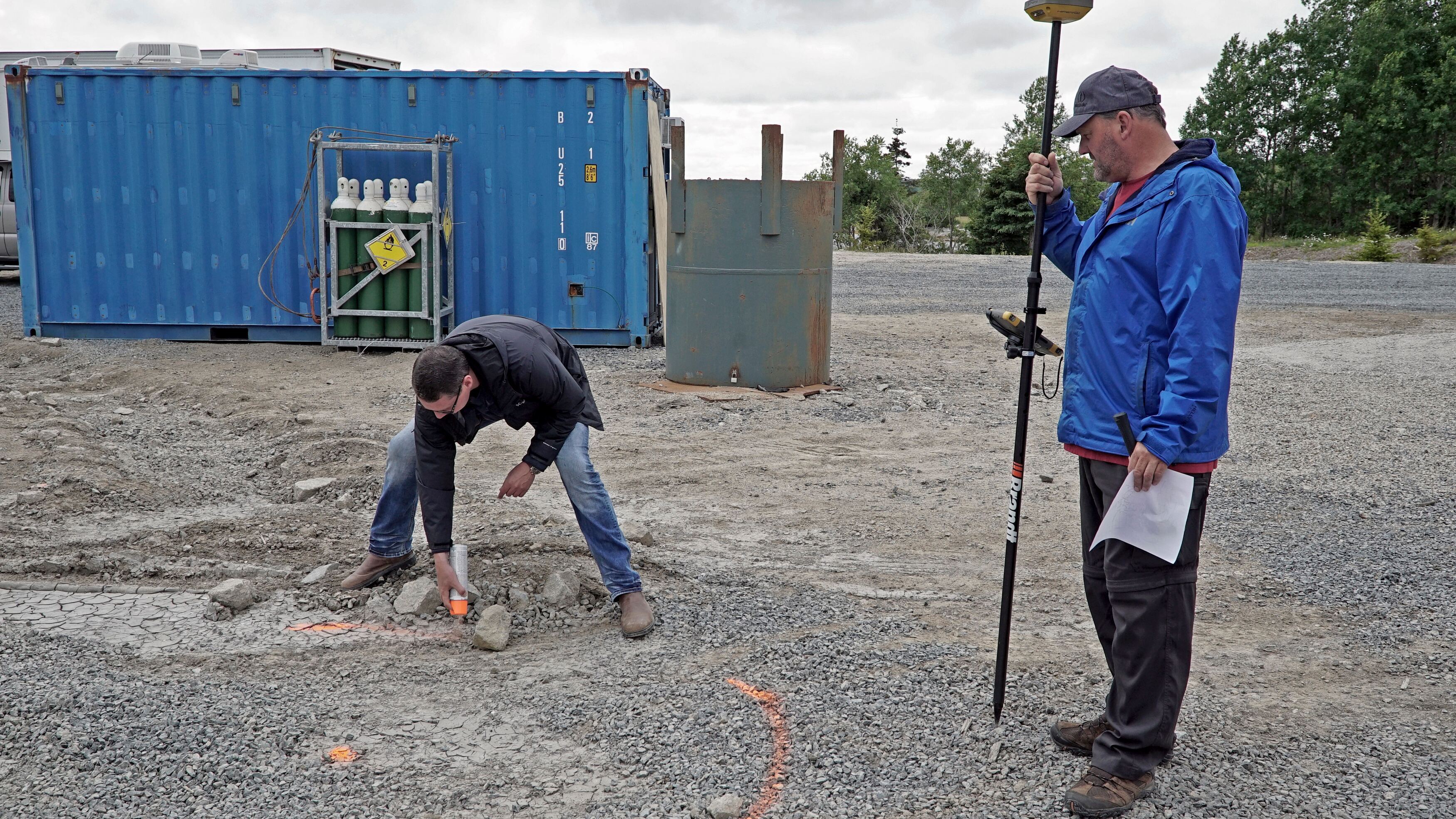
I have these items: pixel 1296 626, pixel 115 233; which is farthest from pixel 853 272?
pixel 1296 626

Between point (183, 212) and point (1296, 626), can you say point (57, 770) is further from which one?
point (183, 212)

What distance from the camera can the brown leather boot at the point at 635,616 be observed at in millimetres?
4277

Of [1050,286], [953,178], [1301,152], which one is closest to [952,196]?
[953,178]

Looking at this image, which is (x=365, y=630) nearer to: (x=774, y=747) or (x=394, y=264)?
(x=774, y=747)

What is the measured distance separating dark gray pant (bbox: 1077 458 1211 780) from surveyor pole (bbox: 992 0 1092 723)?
331 millimetres

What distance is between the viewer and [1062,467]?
23.8 ft

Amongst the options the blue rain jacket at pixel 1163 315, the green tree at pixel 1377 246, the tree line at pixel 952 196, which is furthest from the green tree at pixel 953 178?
the blue rain jacket at pixel 1163 315

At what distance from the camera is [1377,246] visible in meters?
30.0

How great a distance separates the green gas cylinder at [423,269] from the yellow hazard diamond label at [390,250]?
6.0 inches

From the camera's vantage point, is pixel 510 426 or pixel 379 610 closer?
pixel 510 426

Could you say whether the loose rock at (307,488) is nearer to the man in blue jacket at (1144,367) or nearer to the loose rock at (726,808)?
the loose rock at (726,808)

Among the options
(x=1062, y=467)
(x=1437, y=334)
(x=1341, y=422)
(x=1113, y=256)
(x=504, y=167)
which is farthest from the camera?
(x=1437, y=334)

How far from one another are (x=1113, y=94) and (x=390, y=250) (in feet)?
29.8

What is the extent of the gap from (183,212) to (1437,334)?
1454cm
